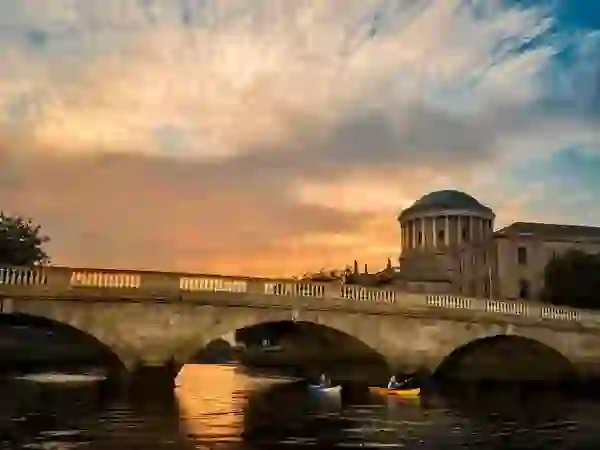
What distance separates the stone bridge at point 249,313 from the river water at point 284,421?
73.3 inches

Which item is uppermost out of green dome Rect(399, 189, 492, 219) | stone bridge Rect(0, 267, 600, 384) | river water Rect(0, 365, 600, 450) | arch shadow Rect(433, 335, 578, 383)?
green dome Rect(399, 189, 492, 219)

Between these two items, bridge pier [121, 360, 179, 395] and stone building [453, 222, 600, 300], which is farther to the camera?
stone building [453, 222, 600, 300]

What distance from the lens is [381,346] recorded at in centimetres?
2883

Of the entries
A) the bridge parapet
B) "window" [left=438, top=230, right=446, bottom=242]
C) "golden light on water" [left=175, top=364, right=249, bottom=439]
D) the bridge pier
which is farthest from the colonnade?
the bridge pier

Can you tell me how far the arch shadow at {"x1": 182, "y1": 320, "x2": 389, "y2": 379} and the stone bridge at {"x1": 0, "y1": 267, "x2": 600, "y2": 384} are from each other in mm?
788

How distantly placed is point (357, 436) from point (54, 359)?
32.5 m

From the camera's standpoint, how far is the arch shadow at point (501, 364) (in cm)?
3700

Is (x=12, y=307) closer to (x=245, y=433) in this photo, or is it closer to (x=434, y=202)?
(x=245, y=433)

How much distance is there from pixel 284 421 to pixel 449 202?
60.4 meters

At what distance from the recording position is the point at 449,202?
77.9 m

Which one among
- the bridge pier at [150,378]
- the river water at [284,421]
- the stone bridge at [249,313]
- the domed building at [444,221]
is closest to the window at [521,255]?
the domed building at [444,221]

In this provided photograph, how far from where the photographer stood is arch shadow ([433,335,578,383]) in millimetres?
37000

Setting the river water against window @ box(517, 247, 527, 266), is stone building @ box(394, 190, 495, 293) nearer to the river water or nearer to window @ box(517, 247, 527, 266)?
window @ box(517, 247, 527, 266)

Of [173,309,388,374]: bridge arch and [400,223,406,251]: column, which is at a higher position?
[400,223,406,251]: column
